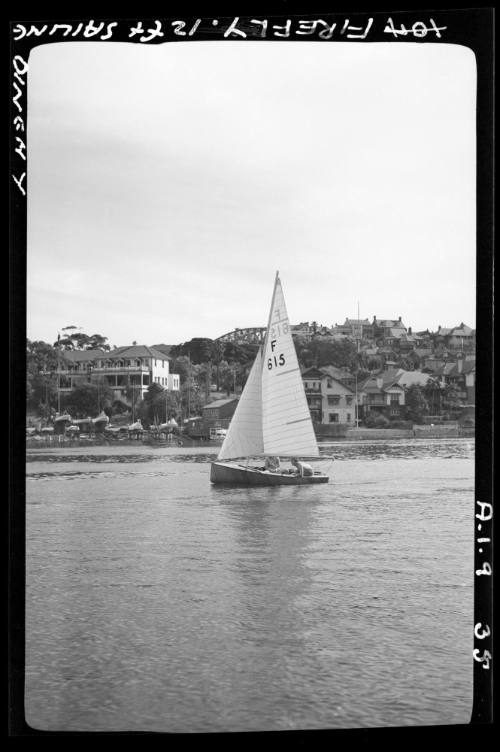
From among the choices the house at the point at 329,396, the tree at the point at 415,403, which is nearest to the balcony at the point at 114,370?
the house at the point at 329,396

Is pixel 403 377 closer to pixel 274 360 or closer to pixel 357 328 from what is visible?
pixel 357 328

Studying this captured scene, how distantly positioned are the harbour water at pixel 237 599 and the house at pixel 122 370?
27 centimetres

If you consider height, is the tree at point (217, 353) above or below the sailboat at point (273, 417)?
above

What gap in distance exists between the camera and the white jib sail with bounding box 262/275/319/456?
291cm

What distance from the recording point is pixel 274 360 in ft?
10.0

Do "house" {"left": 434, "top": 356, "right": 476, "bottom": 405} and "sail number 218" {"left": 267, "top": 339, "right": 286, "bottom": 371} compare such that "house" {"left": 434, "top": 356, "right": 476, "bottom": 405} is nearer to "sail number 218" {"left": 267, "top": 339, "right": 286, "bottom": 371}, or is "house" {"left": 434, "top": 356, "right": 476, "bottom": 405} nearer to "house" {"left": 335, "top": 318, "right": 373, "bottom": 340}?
"house" {"left": 335, "top": 318, "right": 373, "bottom": 340}

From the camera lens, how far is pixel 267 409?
3.42 meters

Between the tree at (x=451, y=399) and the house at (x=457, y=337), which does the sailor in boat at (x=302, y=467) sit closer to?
the tree at (x=451, y=399)

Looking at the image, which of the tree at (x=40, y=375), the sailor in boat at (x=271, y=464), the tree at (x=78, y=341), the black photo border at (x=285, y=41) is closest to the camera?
the black photo border at (x=285, y=41)

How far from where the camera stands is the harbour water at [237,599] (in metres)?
2.46

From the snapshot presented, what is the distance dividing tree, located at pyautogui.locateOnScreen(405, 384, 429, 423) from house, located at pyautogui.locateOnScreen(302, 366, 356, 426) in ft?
0.76

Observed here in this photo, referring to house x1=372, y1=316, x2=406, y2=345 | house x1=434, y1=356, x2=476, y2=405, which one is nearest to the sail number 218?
house x1=372, y1=316, x2=406, y2=345

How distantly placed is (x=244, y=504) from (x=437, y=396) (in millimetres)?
1312
